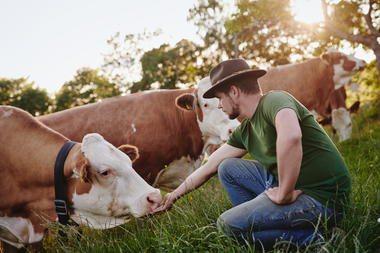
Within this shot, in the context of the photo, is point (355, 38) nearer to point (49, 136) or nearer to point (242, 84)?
point (242, 84)

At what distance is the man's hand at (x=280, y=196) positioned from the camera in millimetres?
1922

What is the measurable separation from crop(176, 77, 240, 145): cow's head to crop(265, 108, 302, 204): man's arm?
273 cm

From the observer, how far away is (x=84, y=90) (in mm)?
33906

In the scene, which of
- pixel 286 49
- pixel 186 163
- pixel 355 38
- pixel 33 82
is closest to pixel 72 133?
pixel 186 163

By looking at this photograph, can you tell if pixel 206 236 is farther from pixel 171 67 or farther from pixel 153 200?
pixel 171 67

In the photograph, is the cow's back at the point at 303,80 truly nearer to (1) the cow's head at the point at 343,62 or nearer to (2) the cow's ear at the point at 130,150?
(1) the cow's head at the point at 343,62

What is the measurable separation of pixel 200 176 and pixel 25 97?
31.2 m

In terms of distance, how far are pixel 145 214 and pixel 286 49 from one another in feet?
54.6

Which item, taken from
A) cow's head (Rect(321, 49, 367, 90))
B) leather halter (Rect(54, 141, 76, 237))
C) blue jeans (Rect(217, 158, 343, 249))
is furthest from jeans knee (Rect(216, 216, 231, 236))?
cow's head (Rect(321, 49, 367, 90))

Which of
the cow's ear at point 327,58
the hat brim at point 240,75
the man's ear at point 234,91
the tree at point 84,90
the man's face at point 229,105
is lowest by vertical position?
the tree at point 84,90

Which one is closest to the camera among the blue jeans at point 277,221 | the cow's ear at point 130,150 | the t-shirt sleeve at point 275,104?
the t-shirt sleeve at point 275,104

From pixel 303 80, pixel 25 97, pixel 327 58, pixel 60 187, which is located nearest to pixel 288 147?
pixel 60 187

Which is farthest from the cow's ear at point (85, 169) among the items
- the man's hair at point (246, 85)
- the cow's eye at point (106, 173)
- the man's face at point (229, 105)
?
the man's hair at point (246, 85)

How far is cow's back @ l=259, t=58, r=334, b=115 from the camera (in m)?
7.44
